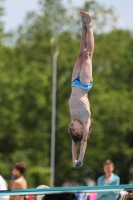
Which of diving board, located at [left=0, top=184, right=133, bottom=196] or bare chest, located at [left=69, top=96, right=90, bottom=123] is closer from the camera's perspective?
diving board, located at [left=0, top=184, right=133, bottom=196]

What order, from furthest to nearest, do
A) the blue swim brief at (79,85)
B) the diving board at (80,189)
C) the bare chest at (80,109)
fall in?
the blue swim brief at (79,85) → the bare chest at (80,109) → the diving board at (80,189)

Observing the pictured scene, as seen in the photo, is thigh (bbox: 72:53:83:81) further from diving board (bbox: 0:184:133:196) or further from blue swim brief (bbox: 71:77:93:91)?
diving board (bbox: 0:184:133:196)

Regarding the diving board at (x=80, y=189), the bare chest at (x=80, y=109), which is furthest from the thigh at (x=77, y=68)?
the diving board at (x=80, y=189)

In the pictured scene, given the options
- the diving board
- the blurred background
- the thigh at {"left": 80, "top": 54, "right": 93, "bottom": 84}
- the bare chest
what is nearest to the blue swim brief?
the thigh at {"left": 80, "top": 54, "right": 93, "bottom": 84}

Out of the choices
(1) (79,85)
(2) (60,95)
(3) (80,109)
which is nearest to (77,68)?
(1) (79,85)

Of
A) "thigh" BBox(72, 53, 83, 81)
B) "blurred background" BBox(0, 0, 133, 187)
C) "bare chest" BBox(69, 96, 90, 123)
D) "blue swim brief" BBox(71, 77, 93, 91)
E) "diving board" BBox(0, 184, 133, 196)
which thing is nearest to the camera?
"diving board" BBox(0, 184, 133, 196)

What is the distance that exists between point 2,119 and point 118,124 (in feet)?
22.5

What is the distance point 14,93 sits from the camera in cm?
4050

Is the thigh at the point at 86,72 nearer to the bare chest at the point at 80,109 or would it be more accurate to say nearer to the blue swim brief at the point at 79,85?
the blue swim brief at the point at 79,85

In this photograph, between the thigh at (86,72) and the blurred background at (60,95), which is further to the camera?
the blurred background at (60,95)

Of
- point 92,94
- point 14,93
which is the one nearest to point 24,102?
point 14,93

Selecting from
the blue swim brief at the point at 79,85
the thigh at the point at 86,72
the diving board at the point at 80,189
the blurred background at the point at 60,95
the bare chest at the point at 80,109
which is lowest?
the diving board at the point at 80,189

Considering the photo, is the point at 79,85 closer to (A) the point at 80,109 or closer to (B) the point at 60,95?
(A) the point at 80,109

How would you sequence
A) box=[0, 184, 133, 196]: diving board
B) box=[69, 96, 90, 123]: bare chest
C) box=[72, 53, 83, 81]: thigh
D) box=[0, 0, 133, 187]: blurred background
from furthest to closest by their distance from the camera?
Answer: box=[0, 0, 133, 187]: blurred background
box=[72, 53, 83, 81]: thigh
box=[69, 96, 90, 123]: bare chest
box=[0, 184, 133, 196]: diving board
